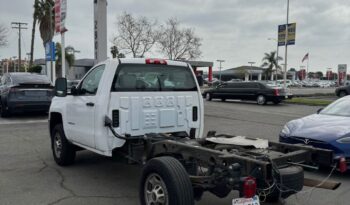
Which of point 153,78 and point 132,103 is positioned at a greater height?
point 153,78

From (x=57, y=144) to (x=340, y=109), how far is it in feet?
19.1

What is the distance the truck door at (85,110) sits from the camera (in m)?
5.76

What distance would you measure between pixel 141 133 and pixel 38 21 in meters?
37.3

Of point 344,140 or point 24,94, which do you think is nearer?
point 344,140

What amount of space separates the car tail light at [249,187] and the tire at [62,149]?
161 inches

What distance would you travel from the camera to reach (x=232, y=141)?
488 cm

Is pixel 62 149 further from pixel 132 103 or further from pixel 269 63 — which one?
pixel 269 63

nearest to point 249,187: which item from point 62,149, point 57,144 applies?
point 62,149

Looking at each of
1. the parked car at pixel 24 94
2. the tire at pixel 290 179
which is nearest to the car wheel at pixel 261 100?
the parked car at pixel 24 94

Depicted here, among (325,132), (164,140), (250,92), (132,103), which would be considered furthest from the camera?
(250,92)

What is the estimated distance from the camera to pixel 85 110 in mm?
5926

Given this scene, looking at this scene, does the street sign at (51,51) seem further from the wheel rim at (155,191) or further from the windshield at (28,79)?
the wheel rim at (155,191)

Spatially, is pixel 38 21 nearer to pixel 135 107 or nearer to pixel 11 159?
pixel 11 159

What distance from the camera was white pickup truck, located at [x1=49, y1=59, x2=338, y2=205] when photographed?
3.89 m
